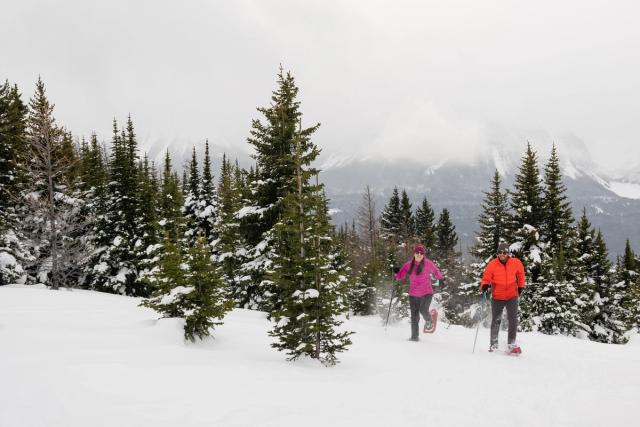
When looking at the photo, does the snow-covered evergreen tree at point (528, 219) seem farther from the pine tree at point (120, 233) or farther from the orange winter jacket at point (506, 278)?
the pine tree at point (120, 233)

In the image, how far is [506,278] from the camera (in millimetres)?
9477

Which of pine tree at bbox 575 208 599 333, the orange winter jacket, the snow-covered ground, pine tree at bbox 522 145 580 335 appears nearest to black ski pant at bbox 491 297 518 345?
the orange winter jacket

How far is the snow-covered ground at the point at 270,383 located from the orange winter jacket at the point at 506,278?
132 cm

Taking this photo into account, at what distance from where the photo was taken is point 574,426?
15.2 feet

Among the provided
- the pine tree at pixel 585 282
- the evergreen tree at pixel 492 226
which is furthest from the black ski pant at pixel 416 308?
the evergreen tree at pixel 492 226

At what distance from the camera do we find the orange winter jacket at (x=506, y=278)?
9.45 meters

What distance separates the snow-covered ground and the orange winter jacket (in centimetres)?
132

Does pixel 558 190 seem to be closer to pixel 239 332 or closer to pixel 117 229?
pixel 239 332

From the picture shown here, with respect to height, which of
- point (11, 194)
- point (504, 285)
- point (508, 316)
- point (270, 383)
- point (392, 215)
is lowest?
point (270, 383)

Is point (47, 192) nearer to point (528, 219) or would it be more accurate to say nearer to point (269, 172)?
point (269, 172)

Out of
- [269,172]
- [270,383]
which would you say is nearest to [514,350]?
[270,383]

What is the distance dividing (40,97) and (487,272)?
2512 centimetres

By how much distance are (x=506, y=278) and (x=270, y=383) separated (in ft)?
19.9

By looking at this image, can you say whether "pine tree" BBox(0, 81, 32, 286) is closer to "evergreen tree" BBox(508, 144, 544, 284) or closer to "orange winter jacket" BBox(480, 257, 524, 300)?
"orange winter jacket" BBox(480, 257, 524, 300)
